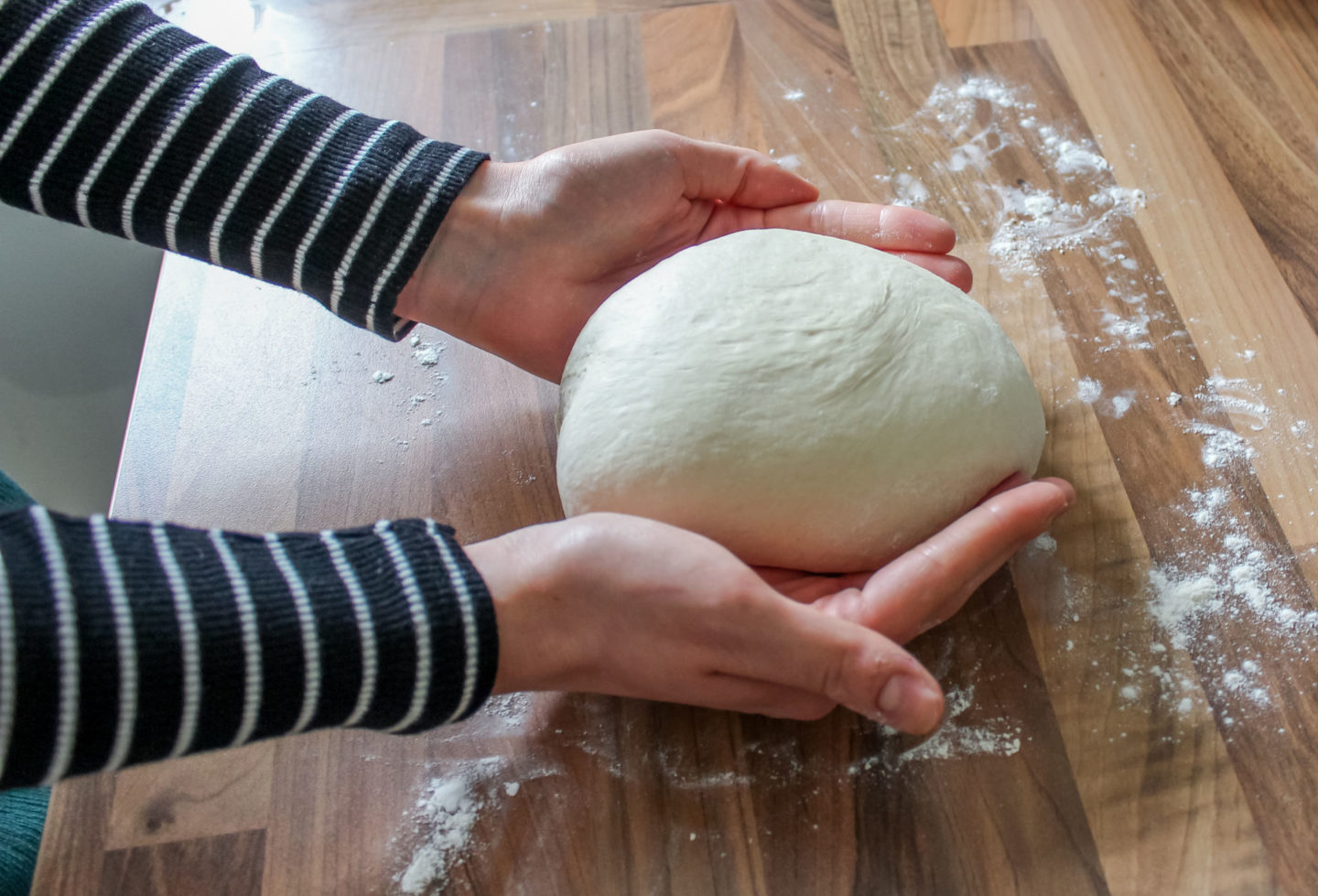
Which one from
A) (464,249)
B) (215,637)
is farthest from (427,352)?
(215,637)

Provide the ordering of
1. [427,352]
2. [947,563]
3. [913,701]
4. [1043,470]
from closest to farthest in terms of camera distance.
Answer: [913,701], [947,563], [1043,470], [427,352]

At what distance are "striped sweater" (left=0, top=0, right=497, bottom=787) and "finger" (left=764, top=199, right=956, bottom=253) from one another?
40 centimetres

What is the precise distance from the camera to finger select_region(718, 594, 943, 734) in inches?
29.1

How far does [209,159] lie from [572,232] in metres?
0.40

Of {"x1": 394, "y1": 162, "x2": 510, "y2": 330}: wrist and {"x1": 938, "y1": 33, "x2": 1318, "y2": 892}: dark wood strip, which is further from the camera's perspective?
{"x1": 394, "y1": 162, "x2": 510, "y2": 330}: wrist

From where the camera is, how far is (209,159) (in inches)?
40.8

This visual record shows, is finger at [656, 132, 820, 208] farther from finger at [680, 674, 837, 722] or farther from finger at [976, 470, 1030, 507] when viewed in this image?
finger at [680, 674, 837, 722]

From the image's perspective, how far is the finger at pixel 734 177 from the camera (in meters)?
1.12

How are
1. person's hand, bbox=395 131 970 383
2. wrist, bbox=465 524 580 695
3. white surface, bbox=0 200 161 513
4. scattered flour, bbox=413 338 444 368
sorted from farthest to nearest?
white surface, bbox=0 200 161 513, scattered flour, bbox=413 338 444 368, person's hand, bbox=395 131 970 383, wrist, bbox=465 524 580 695

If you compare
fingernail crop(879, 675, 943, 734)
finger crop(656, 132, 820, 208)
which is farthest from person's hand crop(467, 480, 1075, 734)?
finger crop(656, 132, 820, 208)

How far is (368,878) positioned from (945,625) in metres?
0.59

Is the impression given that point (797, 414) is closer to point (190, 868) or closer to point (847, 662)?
point (847, 662)

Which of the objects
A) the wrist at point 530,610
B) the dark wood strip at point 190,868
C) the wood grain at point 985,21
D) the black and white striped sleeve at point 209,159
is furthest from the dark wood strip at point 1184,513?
the dark wood strip at point 190,868

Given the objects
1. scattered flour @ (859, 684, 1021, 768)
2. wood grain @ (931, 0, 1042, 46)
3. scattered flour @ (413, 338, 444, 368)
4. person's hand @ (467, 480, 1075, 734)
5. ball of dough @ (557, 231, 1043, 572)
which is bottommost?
scattered flour @ (859, 684, 1021, 768)
